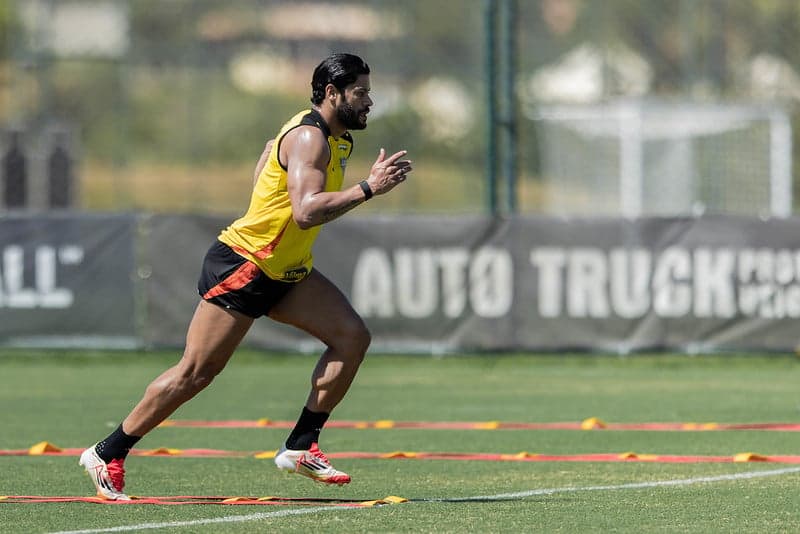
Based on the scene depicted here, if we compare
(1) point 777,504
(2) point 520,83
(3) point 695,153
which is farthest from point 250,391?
(2) point 520,83

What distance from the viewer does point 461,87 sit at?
43562 millimetres

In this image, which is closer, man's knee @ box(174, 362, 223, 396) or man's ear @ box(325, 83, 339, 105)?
man's knee @ box(174, 362, 223, 396)

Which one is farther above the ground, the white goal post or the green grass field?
the white goal post

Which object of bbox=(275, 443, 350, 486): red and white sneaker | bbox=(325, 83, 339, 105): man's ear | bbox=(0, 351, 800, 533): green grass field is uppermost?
bbox=(325, 83, 339, 105): man's ear

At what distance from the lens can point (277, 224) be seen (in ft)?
29.3

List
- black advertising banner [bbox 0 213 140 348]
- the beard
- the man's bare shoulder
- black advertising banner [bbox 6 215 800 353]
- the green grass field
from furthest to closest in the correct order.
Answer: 1. black advertising banner [bbox 0 213 140 348]
2. black advertising banner [bbox 6 215 800 353]
3. the beard
4. the man's bare shoulder
5. the green grass field

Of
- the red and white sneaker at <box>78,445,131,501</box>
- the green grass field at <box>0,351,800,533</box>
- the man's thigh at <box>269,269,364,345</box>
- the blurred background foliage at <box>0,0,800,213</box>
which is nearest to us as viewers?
the green grass field at <box>0,351,800,533</box>

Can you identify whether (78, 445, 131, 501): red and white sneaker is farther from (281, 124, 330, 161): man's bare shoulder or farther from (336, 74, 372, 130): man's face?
(336, 74, 372, 130): man's face

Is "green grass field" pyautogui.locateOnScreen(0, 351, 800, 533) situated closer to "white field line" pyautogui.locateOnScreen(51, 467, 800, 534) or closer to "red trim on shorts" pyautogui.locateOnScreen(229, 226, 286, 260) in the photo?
"white field line" pyautogui.locateOnScreen(51, 467, 800, 534)

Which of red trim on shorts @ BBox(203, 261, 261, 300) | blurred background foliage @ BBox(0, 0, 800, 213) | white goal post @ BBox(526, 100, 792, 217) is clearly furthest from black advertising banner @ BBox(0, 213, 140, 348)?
blurred background foliage @ BBox(0, 0, 800, 213)

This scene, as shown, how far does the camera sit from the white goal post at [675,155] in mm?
33375

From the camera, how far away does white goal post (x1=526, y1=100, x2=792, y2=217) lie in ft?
109

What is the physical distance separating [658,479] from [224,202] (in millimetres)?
37288

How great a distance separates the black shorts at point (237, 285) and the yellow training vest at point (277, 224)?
40mm
